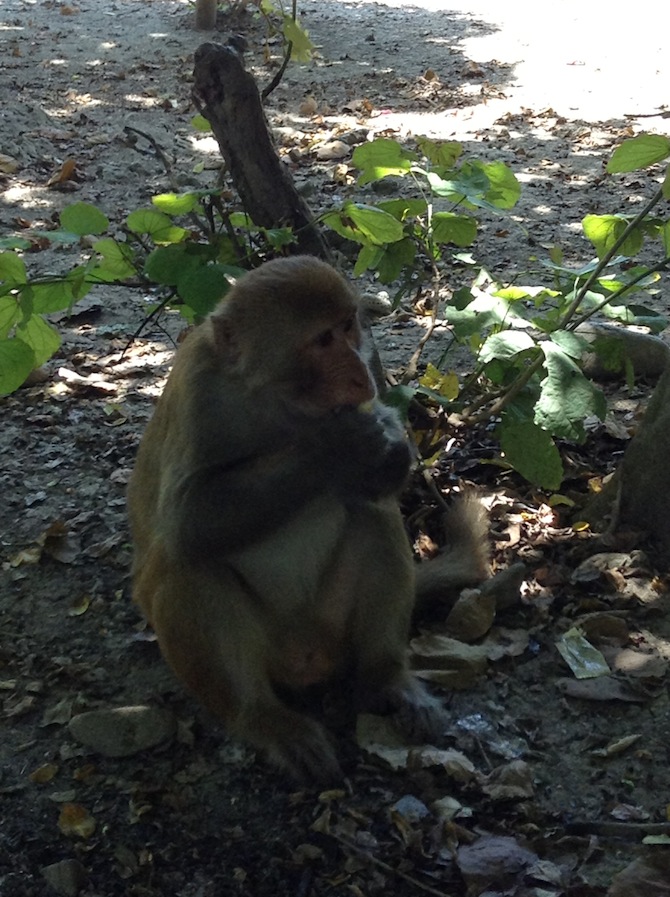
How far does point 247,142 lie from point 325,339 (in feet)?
5.13

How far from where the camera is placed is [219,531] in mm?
3320

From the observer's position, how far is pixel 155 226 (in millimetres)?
4180

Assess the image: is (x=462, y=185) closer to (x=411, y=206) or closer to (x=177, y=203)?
(x=411, y=206)

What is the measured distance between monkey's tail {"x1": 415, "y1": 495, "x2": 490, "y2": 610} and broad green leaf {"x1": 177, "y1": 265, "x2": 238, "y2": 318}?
1.34m

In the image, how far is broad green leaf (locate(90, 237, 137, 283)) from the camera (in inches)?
166

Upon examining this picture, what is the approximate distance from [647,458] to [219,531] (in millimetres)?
1926

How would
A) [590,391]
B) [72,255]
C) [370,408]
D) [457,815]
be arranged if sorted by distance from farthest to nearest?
[72,255] → [590,391] → [370,408] → [457,815]

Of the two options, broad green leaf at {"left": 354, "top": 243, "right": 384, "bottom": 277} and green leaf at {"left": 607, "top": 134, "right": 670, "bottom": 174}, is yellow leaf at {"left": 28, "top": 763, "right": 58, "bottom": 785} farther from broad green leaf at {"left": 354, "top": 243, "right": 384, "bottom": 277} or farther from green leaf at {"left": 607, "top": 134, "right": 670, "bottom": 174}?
green leaf at {"left": 607, "top": 134, "right": 670, "bottom": 174}

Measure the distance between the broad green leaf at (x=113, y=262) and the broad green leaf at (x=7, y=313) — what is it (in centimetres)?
57

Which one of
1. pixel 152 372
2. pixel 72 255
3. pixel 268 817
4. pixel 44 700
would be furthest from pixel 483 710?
pixel 72 255

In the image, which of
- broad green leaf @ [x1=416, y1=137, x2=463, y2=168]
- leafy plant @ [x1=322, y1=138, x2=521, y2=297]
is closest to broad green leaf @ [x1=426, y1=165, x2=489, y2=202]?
leafy plant @ [x1=322, y1=138, x2=521, y2=297]

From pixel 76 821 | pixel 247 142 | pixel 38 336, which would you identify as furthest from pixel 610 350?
pixel 76 821

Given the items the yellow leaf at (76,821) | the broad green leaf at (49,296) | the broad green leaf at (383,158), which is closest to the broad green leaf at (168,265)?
the broad green leaf at (49,296)

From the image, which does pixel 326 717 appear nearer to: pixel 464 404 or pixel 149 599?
pixel 149 599
